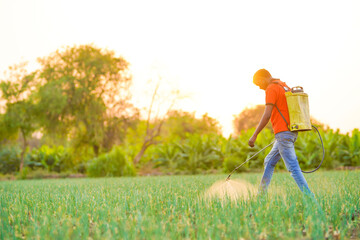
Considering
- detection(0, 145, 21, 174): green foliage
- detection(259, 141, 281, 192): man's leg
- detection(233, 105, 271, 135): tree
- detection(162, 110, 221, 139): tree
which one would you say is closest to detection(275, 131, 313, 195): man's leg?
detection(259, 141, 281, 192): man's leg

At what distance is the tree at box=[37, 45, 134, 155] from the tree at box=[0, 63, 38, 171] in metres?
1.22

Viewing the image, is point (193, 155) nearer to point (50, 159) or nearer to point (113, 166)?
point (113, 166)

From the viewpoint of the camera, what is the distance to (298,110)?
504cm

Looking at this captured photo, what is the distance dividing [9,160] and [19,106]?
19.0 feet

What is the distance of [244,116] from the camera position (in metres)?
64.9

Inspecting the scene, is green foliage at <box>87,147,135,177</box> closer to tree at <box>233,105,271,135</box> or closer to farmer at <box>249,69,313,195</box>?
farmer at <box>249,69,313,195</box>

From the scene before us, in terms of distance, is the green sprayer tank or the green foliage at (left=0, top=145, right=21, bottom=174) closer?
the green sprayer tank

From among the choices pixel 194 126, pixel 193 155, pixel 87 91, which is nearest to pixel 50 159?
pixel 87 91

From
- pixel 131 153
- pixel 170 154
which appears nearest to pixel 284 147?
pixel 170 154

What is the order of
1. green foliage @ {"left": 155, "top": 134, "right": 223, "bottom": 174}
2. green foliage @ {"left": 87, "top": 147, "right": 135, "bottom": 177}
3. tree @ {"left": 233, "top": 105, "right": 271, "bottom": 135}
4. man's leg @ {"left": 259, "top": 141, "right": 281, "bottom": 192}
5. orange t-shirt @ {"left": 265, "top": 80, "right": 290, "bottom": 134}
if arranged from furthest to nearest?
tree @ {"left": 233, "top": 105, "right": 271, "bottom": 135} → green foliage @ {"left": 155, "top": 134, "right": 223, "bottom": 174} → green foliage @ {"left": 87, "top": 147, "right": 135, "bottom": 177} → man's leg @ {"left": 259, "top": 141, "right": 281, "bottom": 192} → orange t-shirt @ {"left": 265, "top": 80, "right": 290, "bottom": 134}

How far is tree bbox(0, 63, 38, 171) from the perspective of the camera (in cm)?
2431

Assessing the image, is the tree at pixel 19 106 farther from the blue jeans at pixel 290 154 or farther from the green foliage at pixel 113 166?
the blue jeans at pixel 290 154

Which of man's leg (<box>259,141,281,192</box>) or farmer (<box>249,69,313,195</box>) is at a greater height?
farmer (<box>249,69,313,195</box>)

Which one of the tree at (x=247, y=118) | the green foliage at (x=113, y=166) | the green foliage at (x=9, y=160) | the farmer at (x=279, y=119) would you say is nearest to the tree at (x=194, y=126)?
the tree at (x=247, y=118)
